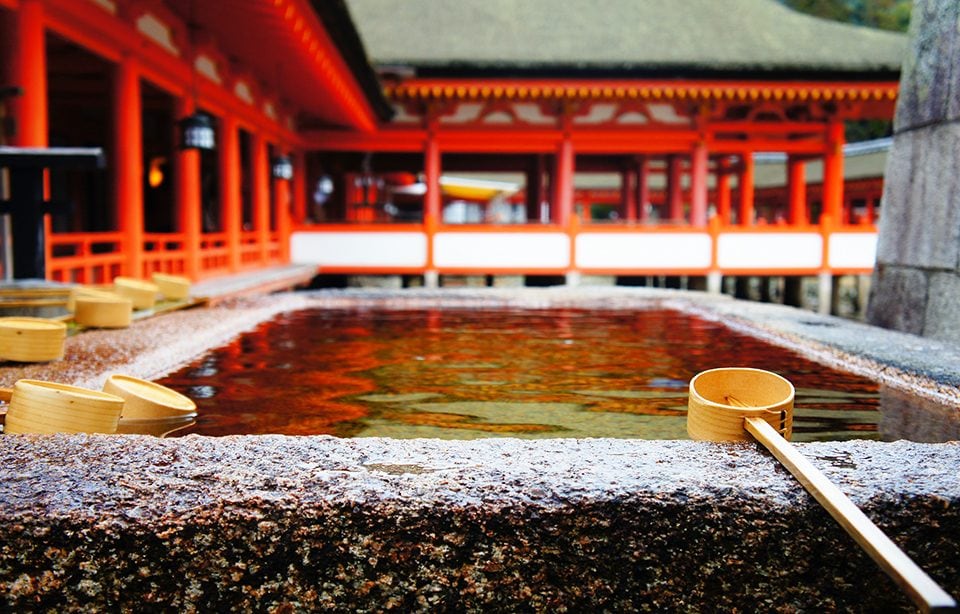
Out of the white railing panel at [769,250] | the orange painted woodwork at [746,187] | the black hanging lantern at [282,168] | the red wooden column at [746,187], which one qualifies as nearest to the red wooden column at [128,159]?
the black hanging lantern at [282,168]

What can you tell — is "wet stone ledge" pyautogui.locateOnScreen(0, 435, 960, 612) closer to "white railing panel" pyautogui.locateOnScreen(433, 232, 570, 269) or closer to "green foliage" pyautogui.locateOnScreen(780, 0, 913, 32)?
"white railing panel" pyautogui.locateOnScreen(433, 232, 570, 269)

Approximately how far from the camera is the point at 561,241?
1544 centimetres

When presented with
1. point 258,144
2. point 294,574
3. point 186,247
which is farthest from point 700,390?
point 258,144

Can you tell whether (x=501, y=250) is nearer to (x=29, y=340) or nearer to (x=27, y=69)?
(x=27, y=69)

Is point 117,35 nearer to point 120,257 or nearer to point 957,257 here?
point 120,257

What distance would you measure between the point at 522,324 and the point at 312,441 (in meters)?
5.14

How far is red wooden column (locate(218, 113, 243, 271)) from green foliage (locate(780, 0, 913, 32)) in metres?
40.9

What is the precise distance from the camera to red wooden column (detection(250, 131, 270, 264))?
13.5m

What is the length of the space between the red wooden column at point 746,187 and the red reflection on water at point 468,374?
503 inches

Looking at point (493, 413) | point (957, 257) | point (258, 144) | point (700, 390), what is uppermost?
point (258, 144)

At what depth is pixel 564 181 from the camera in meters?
16.0

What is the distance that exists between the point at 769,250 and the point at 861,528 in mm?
14579

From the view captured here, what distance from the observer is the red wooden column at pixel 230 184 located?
11438mm

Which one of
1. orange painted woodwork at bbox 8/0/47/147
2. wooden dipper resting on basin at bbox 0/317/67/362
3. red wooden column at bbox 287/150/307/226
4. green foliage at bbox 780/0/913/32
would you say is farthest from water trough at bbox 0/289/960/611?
green foliage at bbox 780/0/913/32
